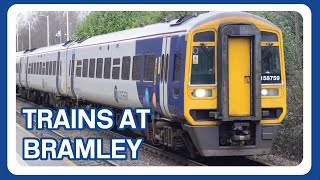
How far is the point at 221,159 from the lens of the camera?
36.0 ft

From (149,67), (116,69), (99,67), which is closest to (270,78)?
(149,67)

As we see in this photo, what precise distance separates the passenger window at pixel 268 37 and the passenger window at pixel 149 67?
6.65 ft

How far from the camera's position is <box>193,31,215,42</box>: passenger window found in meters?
9.61

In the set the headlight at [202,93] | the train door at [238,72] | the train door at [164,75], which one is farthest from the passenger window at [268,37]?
the train door at [164,75]

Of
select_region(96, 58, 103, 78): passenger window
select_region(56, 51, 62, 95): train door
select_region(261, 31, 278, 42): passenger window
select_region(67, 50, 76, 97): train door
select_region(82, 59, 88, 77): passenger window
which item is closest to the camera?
select_region(261, 31, 278, 42): passenger window

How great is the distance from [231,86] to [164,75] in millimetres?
1337

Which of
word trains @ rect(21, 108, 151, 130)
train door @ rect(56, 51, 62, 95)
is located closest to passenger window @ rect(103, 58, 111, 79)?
train door @ rect(56, 51, 62, 95)

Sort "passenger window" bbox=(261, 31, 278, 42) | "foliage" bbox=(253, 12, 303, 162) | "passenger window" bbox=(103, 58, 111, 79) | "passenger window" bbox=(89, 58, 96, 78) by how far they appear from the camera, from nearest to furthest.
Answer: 1. "passenger window" bbox=(261, 31, 278, 42)
2. "foliage" bbox=(253, 12, 303, 162)
3. "passenger window" bbox=(103, 58, 111, 79)
4. "passenger window" bbox=(89, 58, 96, 78)

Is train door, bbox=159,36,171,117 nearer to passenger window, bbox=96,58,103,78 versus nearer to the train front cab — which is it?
the train front cab

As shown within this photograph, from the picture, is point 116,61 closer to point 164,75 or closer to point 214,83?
point 164,75

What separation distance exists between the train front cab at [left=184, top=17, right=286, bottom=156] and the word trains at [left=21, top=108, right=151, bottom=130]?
209cm

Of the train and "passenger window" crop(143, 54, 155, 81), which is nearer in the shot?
the train

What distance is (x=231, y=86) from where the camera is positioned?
30.9 ft

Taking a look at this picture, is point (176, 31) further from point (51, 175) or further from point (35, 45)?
point (35, 45)
